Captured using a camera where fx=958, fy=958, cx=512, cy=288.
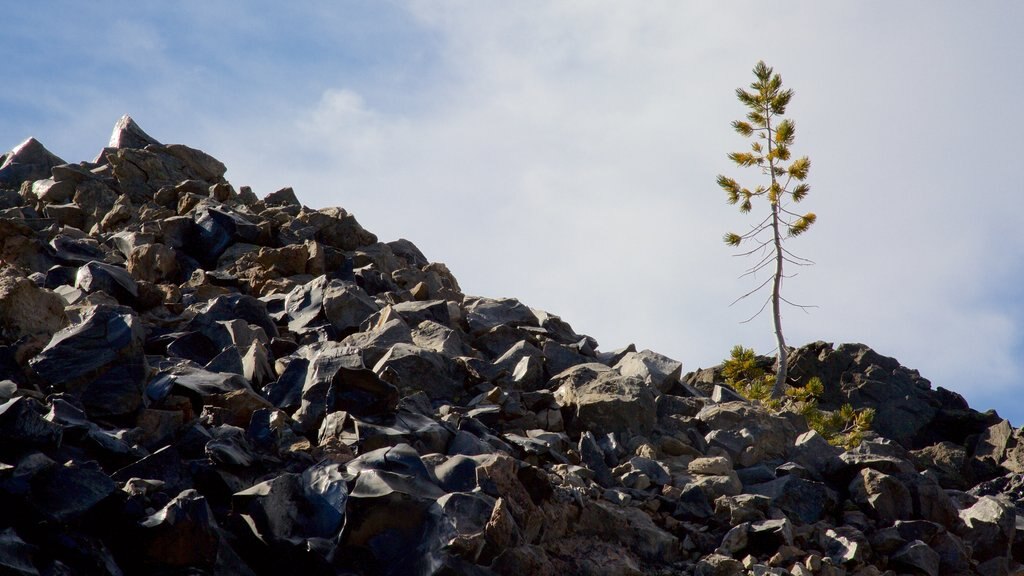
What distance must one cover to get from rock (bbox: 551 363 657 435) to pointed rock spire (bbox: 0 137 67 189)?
17149 mm

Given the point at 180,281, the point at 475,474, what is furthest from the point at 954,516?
the point at 180,281

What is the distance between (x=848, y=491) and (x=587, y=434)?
11.2 feet

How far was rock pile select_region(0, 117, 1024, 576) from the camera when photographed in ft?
25.8

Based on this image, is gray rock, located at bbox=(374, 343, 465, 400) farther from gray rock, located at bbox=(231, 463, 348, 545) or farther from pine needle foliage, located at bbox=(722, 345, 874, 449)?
pine needle foliage, located at bbox=(722, 345, 874, 449)

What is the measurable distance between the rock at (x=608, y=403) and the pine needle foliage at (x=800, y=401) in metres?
8.52

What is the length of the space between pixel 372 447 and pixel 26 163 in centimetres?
1931

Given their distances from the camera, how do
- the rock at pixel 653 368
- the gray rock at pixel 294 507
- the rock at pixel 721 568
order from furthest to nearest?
1. the rock at pixel 653 368
2. the rock at pixel 721 568
3. the gray rock at pixel 294 507

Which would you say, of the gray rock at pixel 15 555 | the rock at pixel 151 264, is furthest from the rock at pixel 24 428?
the rock at pixel 151 264

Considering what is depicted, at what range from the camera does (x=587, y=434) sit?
11.6 m

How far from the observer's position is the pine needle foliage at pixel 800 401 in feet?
74.3

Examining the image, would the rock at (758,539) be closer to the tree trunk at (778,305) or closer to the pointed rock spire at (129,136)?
the tree trunk at (778,305)

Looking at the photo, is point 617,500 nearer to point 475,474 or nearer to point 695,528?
point 695,528

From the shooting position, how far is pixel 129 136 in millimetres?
25984

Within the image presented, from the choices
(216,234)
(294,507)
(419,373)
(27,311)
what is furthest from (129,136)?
(294,507)
